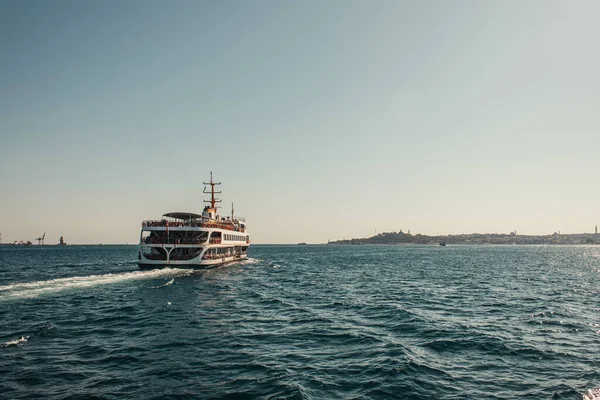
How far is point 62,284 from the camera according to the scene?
1592 inches

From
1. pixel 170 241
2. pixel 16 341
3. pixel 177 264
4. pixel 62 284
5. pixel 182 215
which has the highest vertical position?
pixel 182 215

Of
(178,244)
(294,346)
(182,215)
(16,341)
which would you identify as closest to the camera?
(294,346)

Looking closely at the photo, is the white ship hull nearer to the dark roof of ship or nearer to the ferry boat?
the ferry boat

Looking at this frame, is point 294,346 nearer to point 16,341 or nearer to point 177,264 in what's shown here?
point 16,341

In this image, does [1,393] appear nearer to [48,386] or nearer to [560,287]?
[48,386]

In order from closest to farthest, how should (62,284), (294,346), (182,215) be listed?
(294,346)
(62,284)
(182,215)

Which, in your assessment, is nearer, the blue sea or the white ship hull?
the blue sea

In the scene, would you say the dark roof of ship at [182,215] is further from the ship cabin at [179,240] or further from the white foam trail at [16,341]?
the white foam trail at [16,341]

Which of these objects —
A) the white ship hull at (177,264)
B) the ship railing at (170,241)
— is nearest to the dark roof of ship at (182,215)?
the ship railing at (170,241)

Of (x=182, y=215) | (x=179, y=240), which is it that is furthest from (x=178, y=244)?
(x=182, y=215)

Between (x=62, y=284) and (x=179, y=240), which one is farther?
(x=179, y=240)

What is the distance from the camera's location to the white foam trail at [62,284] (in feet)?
111

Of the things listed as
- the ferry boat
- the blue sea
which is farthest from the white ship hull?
the blue sea

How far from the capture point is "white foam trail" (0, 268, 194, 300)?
1331 inches
